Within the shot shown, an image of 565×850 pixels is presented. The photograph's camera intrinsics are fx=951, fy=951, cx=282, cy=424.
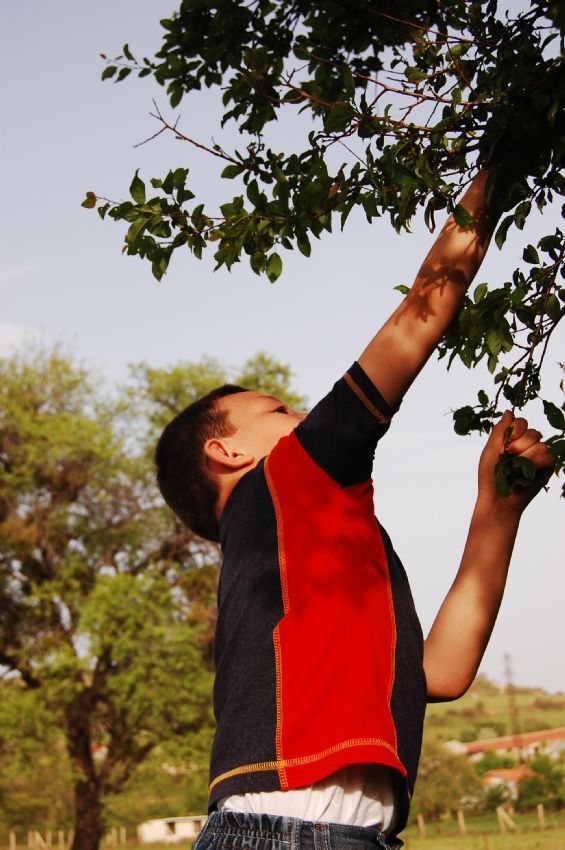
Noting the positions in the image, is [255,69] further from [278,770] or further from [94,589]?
[94,589]

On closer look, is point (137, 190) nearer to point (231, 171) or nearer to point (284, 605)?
point (231, 171)

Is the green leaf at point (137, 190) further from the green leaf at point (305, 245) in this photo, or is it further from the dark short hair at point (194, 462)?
the dark short hair at point (194, 462)

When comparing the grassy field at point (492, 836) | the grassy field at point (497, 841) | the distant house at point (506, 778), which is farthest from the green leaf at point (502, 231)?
the distant house at point (506, 778)

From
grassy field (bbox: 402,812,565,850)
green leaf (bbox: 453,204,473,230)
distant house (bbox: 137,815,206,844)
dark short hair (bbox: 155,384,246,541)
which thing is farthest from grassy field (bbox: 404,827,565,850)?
green leaf (bbox: 453,204,473,230)

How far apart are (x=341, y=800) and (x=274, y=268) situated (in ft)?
4.86

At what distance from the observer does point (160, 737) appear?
2239 cm

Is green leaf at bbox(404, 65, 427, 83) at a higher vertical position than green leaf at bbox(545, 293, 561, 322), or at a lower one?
higher

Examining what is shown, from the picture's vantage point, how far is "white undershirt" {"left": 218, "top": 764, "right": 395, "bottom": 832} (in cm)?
203

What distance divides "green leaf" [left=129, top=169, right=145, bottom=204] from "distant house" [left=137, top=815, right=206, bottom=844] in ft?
76.4

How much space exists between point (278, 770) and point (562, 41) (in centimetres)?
182

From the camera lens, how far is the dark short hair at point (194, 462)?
292cm

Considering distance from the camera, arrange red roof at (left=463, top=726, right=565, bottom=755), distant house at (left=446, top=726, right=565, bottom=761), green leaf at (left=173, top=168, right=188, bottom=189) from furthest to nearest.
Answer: red roof at (left=463, top=726, right=565, bottom=755) < distant house at (left=446, top=726, right=565, bottom=761) < green leaf at (left=173, top=168, right=188, bottom=189)

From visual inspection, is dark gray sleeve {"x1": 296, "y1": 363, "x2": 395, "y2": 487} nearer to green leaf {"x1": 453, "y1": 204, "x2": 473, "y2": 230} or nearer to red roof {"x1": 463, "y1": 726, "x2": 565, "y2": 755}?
green leaf {"x1": 453, "y1": 204, "x2": 473, "y2": 230}

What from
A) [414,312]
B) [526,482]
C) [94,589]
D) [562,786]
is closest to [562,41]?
[414,312]
